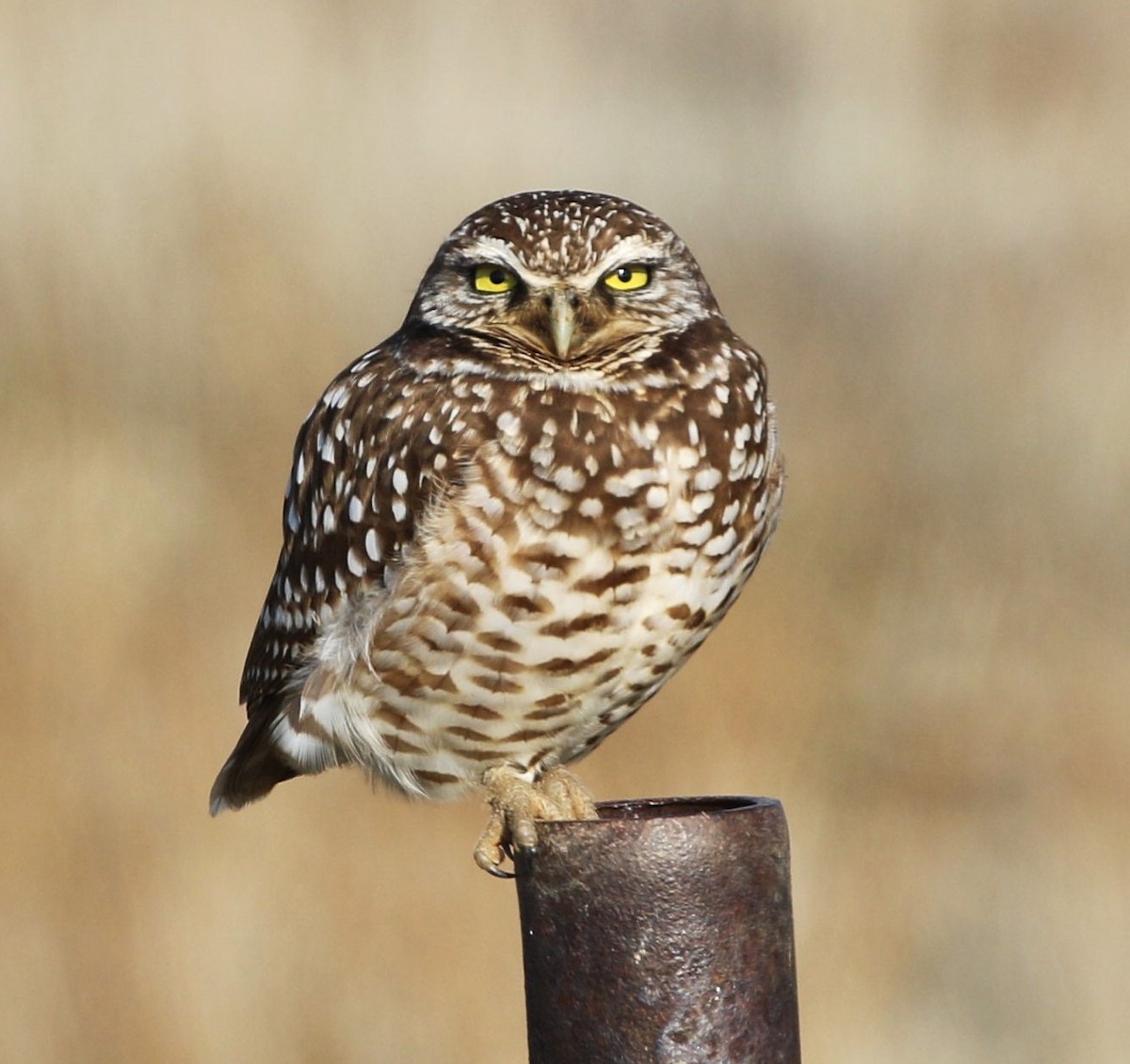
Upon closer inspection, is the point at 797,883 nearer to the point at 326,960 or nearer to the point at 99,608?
the point at 326,960

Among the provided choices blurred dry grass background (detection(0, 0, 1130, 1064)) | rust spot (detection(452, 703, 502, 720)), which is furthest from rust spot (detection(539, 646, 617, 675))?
blurred dry grass background (detection(0, 0, 1130, 1064))

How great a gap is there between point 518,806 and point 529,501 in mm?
484

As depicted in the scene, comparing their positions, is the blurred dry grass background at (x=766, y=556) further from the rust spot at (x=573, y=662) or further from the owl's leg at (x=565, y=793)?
the rust spot at (x=573, y=662)

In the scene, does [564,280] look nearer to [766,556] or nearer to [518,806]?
[518,806]

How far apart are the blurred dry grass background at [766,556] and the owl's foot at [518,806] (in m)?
1.62

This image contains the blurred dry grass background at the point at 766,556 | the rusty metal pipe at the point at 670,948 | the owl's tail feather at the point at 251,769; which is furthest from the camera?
the blurred dry grass background at the point at 766,556

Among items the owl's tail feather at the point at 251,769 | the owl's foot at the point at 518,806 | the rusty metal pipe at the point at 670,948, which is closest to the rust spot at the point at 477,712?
the owl's foot at the point at 518,806

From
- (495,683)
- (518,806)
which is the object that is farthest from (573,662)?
(518,806)

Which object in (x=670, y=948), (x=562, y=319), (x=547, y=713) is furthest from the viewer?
(x=547, y=713)

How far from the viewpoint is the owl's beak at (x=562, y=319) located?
2.70 m

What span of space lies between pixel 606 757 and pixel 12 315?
209 cm

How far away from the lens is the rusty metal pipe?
78.5 inches

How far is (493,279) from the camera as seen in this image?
2.85 m

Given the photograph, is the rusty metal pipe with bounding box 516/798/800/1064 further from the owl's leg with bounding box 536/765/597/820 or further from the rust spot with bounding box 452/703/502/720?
the rust spot with bounding box 452/703/502/720
